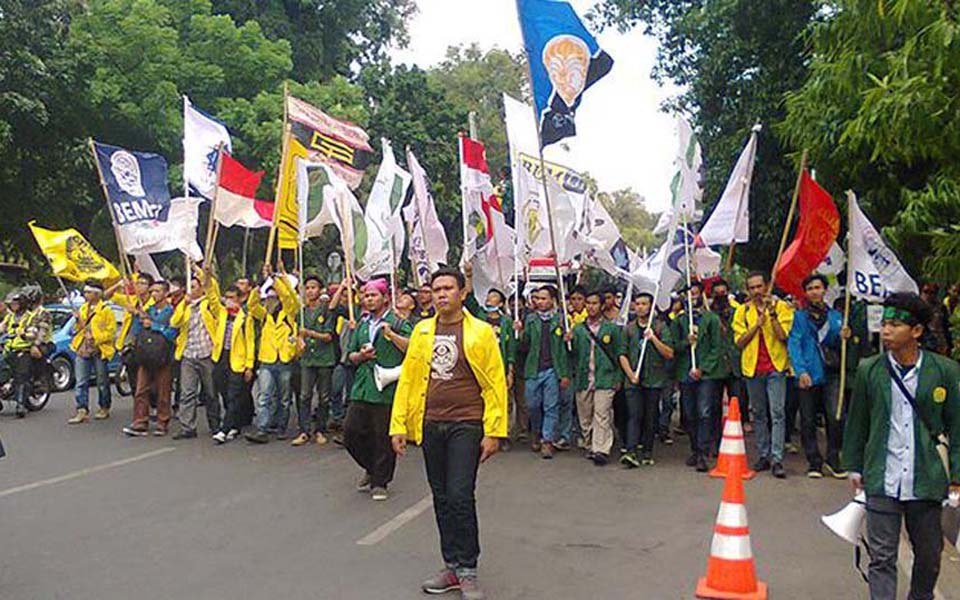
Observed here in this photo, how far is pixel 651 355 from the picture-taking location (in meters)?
9.59

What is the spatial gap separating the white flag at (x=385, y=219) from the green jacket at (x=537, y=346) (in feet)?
5.43

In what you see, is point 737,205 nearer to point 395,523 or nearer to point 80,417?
point 395,523

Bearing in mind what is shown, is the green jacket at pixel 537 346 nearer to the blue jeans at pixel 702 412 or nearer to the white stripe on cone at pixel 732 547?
the blue jeans at pixel 702 412

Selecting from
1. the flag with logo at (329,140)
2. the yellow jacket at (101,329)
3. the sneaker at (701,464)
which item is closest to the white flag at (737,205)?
the sneaker at (701,464)

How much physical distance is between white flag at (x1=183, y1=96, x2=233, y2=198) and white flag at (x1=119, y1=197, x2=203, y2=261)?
0.31 metres

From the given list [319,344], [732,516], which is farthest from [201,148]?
[732,516]

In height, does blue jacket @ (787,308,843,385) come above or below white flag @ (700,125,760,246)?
below

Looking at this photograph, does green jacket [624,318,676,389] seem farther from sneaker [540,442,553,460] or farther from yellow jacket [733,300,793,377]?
sneaker [540,442,553,460]

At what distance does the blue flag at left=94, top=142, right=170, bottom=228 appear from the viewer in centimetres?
1203

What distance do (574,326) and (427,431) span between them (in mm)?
4754

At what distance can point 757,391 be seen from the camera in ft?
30.0

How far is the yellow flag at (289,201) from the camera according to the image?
435 inches

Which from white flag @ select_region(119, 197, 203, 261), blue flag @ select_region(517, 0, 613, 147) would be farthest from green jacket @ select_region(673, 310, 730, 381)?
white flag @ select_region(119, 197, 203, 261)

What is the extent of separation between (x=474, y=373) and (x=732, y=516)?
1.59 m
